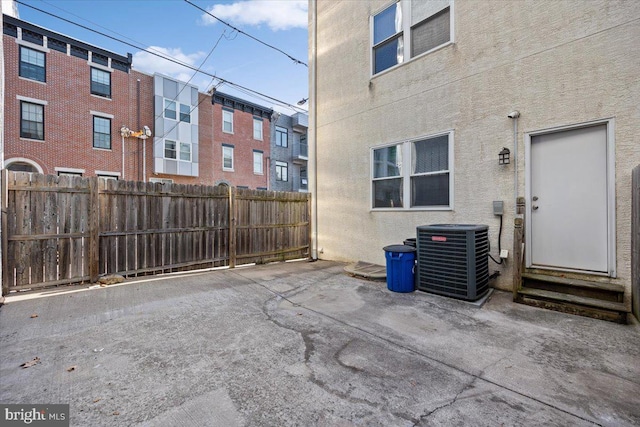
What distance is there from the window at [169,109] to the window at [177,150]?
4.65 feet

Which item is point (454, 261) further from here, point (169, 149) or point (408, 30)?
point (169, 149)

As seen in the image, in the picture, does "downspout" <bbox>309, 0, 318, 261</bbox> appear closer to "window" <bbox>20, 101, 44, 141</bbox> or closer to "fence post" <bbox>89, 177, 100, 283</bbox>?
"fence post" <bbox>89, 177, 100, 283</bbox>

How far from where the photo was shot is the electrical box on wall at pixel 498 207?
4473 millimetres

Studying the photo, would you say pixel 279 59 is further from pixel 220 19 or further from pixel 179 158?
pixel 179 158

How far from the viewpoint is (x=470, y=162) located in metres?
4.86

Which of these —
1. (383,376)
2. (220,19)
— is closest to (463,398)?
(383,376)

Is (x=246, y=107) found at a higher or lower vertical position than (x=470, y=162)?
higher

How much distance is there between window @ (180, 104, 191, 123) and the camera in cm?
1677

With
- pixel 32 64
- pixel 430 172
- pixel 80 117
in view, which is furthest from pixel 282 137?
pixel 430 172

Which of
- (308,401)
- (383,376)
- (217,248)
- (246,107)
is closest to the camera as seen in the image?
(308,401)

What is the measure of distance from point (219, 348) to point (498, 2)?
249 inches

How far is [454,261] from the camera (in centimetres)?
414

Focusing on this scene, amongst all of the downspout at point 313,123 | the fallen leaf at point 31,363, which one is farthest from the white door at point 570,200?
the fallen leaf at point 31,363

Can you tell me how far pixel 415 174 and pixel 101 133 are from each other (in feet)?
51.0
